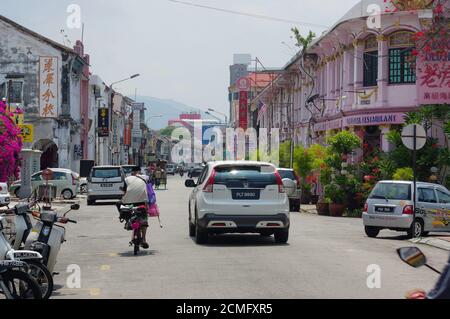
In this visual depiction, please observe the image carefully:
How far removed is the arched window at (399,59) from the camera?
3762cm

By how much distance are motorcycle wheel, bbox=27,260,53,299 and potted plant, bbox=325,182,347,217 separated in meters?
23.9

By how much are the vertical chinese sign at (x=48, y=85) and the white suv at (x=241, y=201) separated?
38784 millimetres

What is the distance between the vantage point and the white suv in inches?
719

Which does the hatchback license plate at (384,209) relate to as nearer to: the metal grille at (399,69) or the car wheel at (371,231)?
the car wheel at (371,231)

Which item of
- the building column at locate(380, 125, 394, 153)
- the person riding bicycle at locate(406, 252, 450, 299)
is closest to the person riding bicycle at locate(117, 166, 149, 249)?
the person riding bicycle at locate(406, 252, 450, 299)

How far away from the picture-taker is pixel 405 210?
853 inches

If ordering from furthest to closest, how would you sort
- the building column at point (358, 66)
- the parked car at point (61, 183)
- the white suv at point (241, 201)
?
the parked car at point (61, 183), the building column at point (358, 66), the white suv at point (241, 201)

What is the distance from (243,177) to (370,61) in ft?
73.6

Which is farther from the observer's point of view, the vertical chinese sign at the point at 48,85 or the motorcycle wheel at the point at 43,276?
the vertical chinese sign at the point at 48,85

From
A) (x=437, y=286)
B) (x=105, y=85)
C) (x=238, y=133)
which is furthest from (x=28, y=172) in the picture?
(x=238, y=133)

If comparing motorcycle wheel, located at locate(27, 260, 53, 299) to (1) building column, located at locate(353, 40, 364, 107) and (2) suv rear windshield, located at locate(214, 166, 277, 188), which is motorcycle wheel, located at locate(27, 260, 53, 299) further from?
(1) building column, located at locate(353, 40, 364, 107)

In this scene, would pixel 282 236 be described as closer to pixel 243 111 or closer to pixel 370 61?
pixel 370 61

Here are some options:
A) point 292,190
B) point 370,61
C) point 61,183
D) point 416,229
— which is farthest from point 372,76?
point 416,229

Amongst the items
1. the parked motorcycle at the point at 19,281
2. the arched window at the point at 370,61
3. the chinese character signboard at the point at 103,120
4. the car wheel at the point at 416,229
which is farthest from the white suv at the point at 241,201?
the chinese character signboard at the point at 103,120
